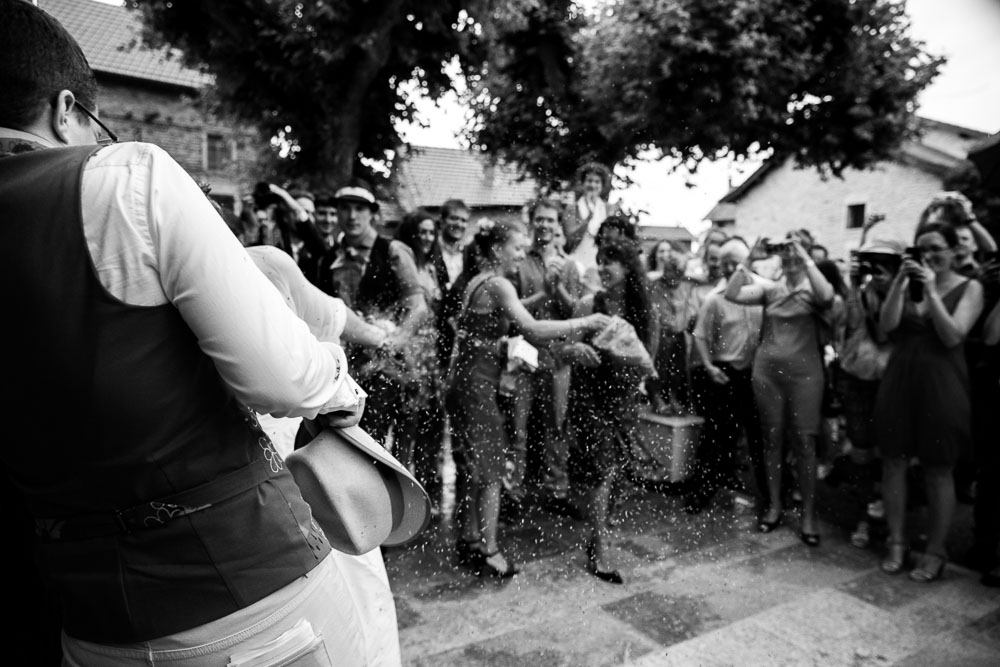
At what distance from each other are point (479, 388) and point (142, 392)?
2.88 m

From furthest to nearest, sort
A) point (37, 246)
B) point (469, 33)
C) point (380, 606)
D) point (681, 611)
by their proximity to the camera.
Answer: point (469, 33)
point (681, 611)
point (380, 606)
point (37, 246)

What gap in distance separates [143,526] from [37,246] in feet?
1.55

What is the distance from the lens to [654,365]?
4.90m

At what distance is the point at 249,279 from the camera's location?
1.08m

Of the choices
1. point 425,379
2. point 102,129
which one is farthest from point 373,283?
point 102,129

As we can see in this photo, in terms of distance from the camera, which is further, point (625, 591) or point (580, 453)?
point (580, 453)

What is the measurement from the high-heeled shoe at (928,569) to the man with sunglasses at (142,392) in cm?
407

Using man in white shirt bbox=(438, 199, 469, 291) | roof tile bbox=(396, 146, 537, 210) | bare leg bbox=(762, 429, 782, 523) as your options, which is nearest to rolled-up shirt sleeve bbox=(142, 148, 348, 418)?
man in white shirt bbox=(438, 199, 469, 291)

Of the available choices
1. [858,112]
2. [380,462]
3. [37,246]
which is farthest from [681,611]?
[858,112]

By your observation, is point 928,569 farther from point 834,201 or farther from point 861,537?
point 834,201

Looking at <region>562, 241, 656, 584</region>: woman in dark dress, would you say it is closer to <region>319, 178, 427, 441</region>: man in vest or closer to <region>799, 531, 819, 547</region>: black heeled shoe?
<region>319, 178, 427, 441</region>: man in vest

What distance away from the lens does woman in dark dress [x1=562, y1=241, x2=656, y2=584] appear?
13.2 feet

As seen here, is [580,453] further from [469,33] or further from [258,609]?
[469,33]

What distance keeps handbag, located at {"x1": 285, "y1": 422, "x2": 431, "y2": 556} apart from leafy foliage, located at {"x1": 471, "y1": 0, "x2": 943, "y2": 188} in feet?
40.9
